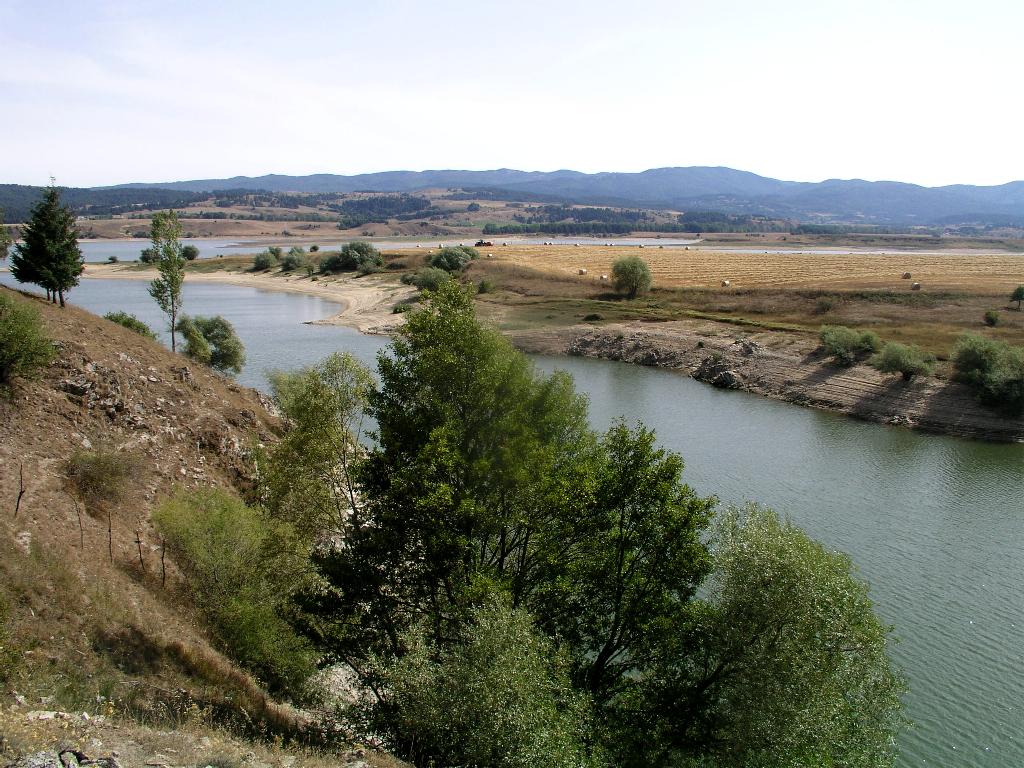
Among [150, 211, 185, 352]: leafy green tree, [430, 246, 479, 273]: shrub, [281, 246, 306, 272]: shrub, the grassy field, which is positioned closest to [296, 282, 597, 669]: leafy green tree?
[150, 211, 185, 352]: leafy green tree

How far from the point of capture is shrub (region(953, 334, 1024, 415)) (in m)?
44.9

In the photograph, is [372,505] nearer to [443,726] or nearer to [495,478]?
[495,478]

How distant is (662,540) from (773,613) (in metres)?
2.57

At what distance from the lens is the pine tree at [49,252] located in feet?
93.0

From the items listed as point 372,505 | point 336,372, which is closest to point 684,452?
point 336,372

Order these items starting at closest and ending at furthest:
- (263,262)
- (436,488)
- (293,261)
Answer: (436,488), (293,261), (263,262)

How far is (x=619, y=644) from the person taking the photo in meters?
15.0

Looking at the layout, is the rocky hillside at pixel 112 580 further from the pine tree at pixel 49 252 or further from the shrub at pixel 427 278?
the shrub at pixel 427 278

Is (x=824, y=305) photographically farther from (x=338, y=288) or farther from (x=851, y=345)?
(x=338, y=288)

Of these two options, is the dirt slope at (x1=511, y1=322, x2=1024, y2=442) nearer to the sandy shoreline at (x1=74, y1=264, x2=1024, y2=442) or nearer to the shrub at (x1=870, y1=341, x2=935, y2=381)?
the sandy shoreline at (x1=74, y1=264, x2=1024, y2=442)

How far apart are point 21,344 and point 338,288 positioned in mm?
90617

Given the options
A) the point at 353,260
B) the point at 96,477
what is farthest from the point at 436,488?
the point at 353,260

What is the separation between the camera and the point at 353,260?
120 meters

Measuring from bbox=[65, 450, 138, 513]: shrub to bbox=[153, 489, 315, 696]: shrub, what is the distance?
251cm
